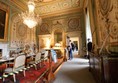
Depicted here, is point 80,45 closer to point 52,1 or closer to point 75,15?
point 75,15

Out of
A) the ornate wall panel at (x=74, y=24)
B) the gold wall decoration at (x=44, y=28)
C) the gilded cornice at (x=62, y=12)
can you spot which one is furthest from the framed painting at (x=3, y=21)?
the ornate wall panel at (x=74, y=24)

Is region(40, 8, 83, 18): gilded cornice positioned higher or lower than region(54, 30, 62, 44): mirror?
higher

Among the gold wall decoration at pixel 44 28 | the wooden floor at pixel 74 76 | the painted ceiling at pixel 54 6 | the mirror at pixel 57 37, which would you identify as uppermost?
the painted ceiling at pixel 54 6

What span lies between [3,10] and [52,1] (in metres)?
3.86

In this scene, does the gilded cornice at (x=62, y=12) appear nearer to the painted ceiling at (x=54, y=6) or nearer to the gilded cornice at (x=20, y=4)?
the painted ceiling at (x=54, y=6)

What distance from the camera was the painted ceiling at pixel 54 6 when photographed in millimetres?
7680

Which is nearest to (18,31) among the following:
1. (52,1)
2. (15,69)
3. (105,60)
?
(52,1)

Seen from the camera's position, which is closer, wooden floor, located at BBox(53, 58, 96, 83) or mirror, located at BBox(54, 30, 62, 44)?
wooden floor, located at BBox(53, 58, 96, 83)

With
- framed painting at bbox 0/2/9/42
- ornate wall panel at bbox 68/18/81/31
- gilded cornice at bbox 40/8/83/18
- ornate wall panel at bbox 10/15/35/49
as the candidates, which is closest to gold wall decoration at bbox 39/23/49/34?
gilded cornice at bbox 40/8/83/18

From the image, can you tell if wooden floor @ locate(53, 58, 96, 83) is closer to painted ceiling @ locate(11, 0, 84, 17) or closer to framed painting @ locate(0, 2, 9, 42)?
framed painting @ locate(0, 2, 9, 42)

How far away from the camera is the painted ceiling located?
768cm

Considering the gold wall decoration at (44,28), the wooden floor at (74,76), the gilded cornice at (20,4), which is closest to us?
the wooden floor at (74,76)

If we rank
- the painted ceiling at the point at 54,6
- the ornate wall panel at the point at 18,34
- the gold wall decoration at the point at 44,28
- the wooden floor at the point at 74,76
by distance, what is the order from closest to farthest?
the wooden floor at the point at 74,76 → the ornate wall panel at the point at 18,34 → the painted ceiling at the point at 54,6 → the gold wall decoration at the point at 44,28

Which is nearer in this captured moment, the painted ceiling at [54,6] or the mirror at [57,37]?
the painted ceiling at [54,6]
